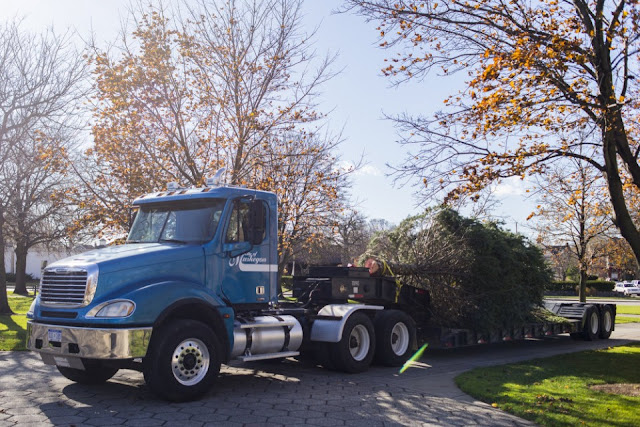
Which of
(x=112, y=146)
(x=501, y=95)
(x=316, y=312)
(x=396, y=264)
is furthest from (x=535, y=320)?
(x=112, y=146)

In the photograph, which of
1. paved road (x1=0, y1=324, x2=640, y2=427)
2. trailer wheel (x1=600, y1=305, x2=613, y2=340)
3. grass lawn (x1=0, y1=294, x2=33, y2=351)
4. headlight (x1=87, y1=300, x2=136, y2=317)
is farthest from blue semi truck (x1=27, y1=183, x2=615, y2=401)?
trailer wheel (x1=600, y1=305, x2=613, y2=340)

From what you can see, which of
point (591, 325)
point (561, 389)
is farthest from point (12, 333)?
point (591, 325)

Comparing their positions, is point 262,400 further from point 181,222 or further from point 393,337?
point 393,337

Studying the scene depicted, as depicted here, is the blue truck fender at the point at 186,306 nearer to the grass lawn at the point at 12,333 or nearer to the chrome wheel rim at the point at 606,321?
the grass lawn at the point at 12,333

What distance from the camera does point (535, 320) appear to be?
14844 millimetres

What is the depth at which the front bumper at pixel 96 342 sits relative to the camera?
7.24 m

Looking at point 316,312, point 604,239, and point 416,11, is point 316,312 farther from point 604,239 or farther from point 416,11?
point 604,239

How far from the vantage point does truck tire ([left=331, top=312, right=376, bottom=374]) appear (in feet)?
34.1

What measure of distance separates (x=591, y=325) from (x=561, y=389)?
355 inches

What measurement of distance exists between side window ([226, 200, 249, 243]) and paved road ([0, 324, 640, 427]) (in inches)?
89.9

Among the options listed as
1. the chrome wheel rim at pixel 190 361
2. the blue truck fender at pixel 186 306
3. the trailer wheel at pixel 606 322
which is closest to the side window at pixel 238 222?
the blue truck fender at pixel 186 306

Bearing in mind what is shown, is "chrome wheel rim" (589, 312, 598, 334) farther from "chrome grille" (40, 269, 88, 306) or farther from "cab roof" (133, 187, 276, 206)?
"chrome grille" (40, 269, 88, 306)

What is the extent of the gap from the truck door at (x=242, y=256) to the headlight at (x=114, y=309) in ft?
5.82

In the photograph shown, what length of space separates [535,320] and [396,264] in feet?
14.8
